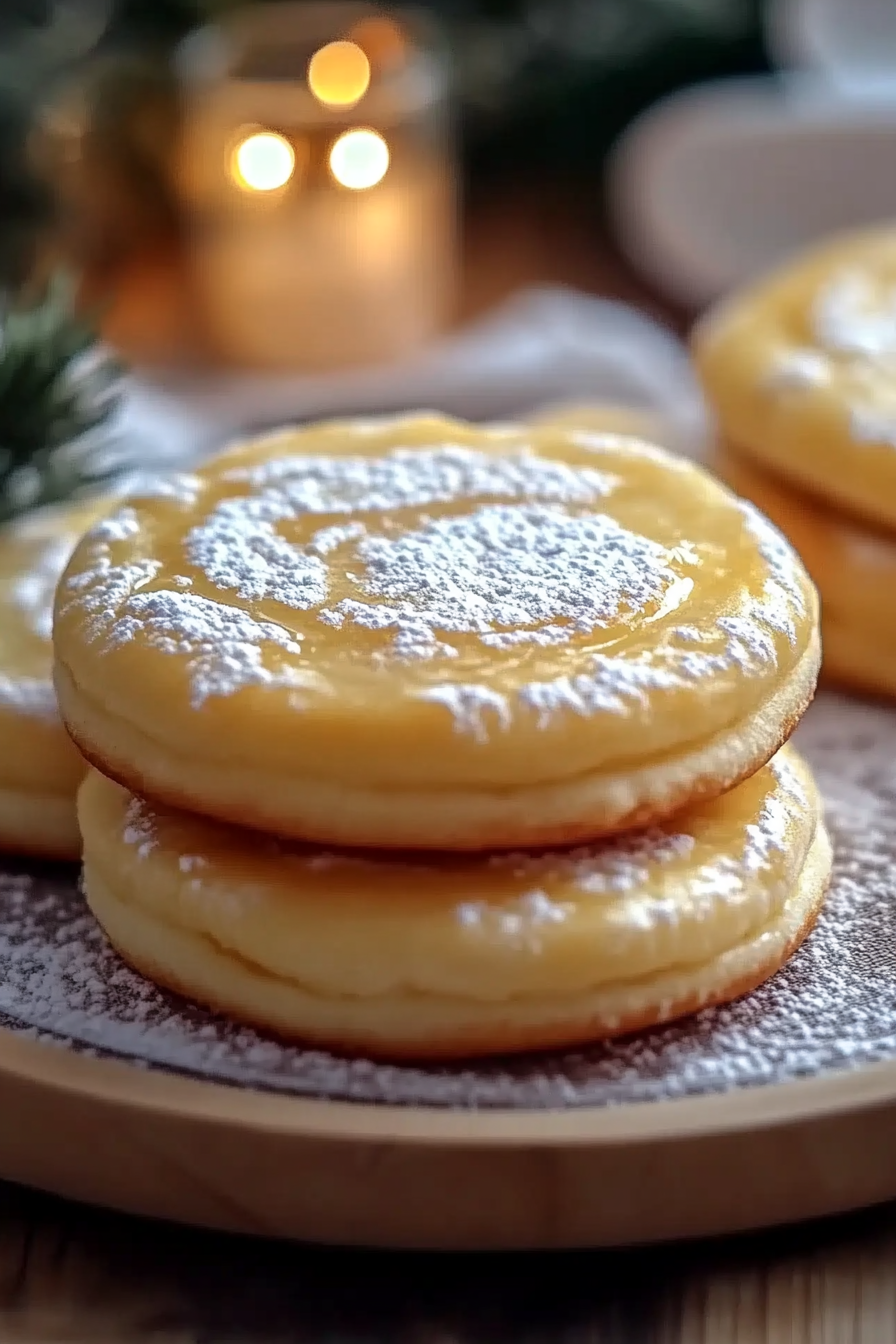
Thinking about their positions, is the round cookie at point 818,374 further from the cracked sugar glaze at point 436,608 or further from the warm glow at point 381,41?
the warm glow at point 381,41

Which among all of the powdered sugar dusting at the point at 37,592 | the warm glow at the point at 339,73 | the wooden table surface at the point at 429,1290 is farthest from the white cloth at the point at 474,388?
the wooden table surface at the point at 429,1290

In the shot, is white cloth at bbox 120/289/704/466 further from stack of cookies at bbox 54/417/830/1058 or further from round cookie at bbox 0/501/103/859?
stack of cookies at bbox 54/417/830/1058

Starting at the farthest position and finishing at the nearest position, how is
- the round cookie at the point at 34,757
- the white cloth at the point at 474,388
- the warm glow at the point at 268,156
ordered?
the warm glow at the point at 268,156
the white cloth at the point at 474,388
the round cookie at the point at 34,757

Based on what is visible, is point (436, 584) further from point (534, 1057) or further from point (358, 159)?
point (358, 159)

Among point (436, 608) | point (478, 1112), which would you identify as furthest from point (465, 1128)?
point (436, 608)

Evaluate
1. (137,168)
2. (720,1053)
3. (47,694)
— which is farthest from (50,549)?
(137,168)

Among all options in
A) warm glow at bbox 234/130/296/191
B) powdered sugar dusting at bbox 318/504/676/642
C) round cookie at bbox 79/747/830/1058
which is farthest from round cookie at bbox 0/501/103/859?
warm glow at bbox 234/130/296/191
